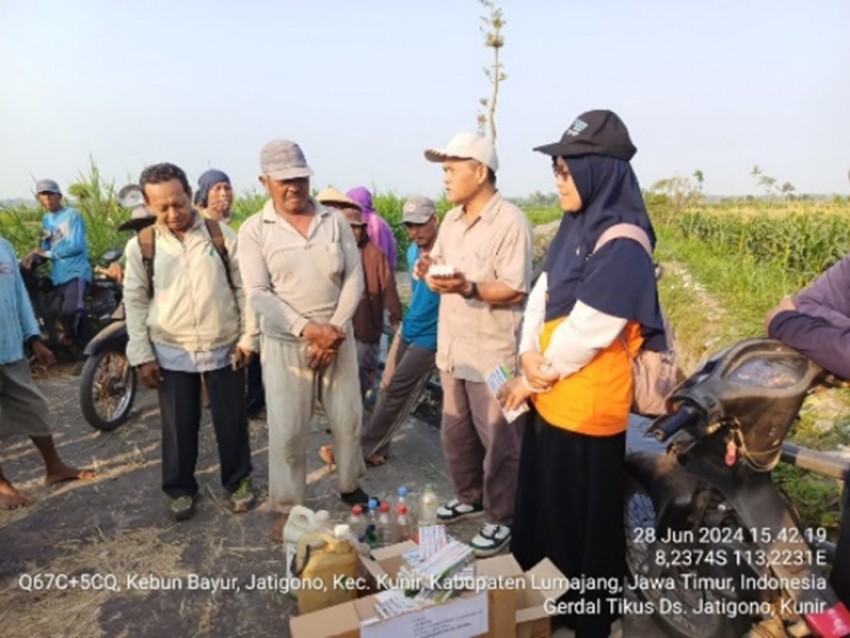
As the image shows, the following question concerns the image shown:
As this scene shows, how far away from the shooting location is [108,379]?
5.18 metres

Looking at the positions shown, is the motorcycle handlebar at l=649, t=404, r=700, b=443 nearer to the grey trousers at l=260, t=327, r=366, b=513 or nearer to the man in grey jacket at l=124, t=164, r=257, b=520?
the grey trousers at l=260, t=327, r=366, b=513

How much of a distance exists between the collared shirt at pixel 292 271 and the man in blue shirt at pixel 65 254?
165 inches

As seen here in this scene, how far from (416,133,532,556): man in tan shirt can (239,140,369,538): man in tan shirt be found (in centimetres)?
51

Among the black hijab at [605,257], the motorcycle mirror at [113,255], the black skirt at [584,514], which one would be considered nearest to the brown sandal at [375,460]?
the black skirt at [584,514]

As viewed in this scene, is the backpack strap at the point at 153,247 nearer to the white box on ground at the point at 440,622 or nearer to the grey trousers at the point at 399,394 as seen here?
the grey trousers at the point at 399,394

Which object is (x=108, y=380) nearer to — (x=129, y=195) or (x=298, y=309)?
(x=298, y=309)

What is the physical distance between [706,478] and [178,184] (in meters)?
2.95

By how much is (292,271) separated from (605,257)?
5.82 ft

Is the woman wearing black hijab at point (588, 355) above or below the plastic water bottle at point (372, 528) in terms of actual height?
above

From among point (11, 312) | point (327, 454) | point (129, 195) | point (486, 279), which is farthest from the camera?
point (129, 195)

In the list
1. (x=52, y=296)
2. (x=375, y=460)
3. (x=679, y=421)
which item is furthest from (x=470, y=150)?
(x=52, y=296)

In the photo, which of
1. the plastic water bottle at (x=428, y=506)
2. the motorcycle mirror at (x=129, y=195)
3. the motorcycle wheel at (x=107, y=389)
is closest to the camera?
the plastic water bottle at (x=428, y=506)

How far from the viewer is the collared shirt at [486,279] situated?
3.11 meters

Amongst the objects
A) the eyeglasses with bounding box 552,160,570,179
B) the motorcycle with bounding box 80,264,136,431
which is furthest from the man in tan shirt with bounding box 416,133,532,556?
the motorcycle with bounding box 80,264,136,431
